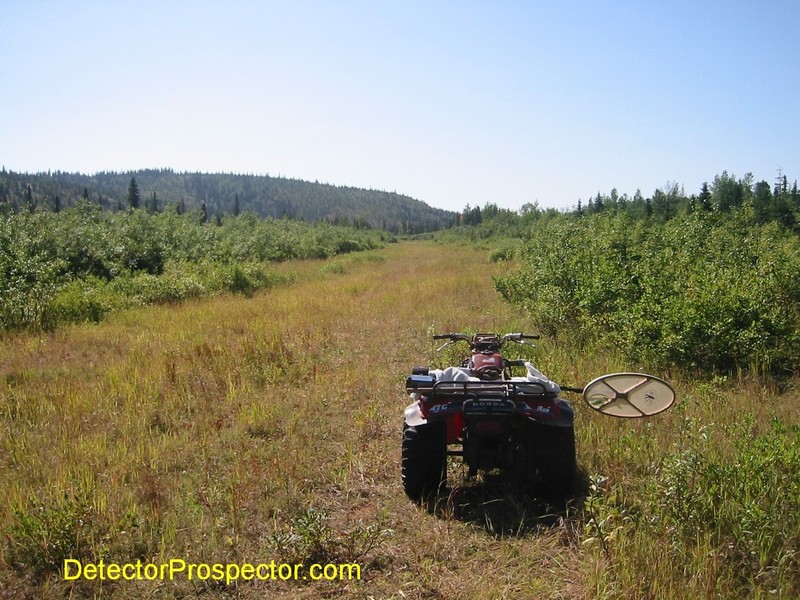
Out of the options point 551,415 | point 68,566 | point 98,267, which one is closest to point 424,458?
point 551,415

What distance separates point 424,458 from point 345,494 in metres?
0.76

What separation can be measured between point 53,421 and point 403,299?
343 inches

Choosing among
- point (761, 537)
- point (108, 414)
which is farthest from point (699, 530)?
point (108, 414)

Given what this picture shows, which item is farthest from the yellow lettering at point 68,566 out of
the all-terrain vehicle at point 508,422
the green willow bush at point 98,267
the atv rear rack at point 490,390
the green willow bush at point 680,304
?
the green willow bush at point 98,267

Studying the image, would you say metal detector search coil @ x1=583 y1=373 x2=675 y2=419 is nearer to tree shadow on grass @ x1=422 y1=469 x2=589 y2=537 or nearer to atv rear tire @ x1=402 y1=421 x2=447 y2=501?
tree shadow on grass @ x1=422 y1=469 x2=589 y2=537

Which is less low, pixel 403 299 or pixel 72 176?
pixel 72 176

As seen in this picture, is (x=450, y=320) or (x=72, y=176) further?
(x=72, y=176)

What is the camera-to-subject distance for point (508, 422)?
3.39 meters

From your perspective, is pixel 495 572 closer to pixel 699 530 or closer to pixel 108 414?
pixel 699 530

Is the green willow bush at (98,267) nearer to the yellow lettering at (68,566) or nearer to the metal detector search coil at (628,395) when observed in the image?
the yellow lettering at (68,566)

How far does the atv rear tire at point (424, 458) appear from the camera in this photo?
11.4ft

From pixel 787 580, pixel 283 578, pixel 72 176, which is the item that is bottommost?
pixel 283 578

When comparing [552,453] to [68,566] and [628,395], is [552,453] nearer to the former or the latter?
[628,395]

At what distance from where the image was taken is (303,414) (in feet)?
17.6
